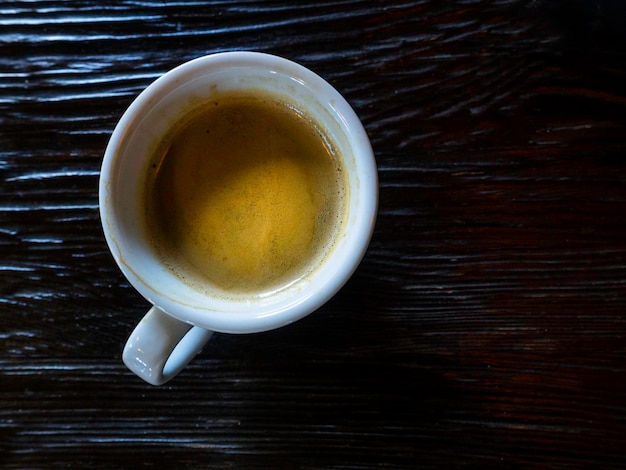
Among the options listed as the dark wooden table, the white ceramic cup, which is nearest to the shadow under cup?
the white ceramic cup

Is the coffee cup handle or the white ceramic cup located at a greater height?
the white ceramic cup

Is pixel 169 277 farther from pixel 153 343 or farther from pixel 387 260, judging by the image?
pixel 387 260

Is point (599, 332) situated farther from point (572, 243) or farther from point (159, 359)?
point (159, 359)

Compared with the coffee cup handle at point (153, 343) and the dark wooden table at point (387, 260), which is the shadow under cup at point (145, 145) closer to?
the coffee cup handle at point (153, 343)

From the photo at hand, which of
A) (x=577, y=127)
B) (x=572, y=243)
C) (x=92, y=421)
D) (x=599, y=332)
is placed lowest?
(x=92, y=421)

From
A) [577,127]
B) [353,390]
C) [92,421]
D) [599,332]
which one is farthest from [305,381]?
[577,127]

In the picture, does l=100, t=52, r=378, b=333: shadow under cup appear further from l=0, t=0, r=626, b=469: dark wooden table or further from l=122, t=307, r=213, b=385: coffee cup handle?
l=0, t=0, r=626, b=469: dark wooden table

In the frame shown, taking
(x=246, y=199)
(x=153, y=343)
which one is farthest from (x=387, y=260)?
(x=153, y=343)
